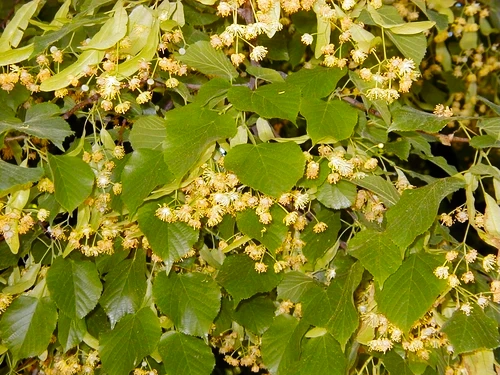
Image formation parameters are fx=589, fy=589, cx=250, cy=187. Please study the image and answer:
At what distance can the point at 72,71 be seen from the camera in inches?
34.0

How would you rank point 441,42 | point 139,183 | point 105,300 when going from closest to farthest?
point 139,183
point 105,300
point 441,42

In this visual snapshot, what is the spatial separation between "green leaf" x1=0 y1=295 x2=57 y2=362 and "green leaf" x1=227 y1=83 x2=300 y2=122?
19.3 inches

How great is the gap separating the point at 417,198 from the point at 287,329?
1.10 feet

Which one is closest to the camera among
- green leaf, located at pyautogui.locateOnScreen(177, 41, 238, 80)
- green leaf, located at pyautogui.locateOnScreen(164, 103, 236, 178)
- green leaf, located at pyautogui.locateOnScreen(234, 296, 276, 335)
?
green leaf, located at pyautogui.locateOnScreen(164, 103, 236, 178)

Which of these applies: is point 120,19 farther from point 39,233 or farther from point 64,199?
point 39,233

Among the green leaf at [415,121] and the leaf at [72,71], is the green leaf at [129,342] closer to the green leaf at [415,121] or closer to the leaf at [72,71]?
the leaf at [72,71]

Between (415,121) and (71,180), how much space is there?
0.53 meters

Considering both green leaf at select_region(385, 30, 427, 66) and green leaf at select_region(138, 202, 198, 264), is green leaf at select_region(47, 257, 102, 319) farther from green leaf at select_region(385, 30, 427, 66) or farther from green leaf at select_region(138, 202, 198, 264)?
green leaf at select_region(385, 30, 427, 66)

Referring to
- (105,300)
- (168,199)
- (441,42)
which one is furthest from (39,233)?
(441,42)

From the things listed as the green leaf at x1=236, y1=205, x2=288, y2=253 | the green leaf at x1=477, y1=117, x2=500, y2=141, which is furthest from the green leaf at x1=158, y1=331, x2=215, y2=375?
the green leaf at x1=477, y1=117, x2=500, y2=141

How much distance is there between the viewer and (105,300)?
0.99 meters

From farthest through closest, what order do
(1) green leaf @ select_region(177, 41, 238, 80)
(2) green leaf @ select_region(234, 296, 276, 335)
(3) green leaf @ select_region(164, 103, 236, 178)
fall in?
(2) green leaf @ select_region(234, 296, 276, 335) < (1) green leaf @ select_region(177, 41, 238, 80) < (3) green leaf @ select_region(164, 103, 236, 178)

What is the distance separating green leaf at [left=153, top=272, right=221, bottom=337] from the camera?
0.96 meters

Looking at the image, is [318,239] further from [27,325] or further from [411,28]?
[27,325]
